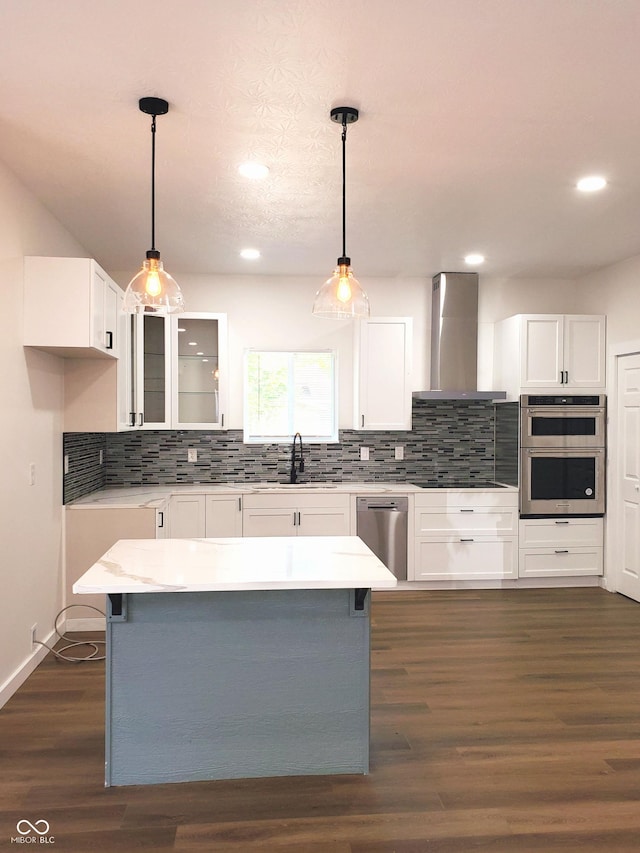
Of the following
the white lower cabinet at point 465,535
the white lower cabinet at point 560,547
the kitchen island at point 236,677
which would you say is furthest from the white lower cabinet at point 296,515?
the kitchen island at point 236,677

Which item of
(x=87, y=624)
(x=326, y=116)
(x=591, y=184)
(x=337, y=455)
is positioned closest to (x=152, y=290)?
(x=326, y=116)

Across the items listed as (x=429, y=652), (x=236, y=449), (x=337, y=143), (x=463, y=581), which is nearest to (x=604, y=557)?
(x=463, y=581)

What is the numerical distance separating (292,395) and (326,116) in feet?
10.7

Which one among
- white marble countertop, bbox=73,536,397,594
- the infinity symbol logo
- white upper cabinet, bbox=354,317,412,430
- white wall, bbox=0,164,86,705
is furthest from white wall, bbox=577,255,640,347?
the infinity symbol logo

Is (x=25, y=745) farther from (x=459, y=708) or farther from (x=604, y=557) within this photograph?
(x=604, y=557)

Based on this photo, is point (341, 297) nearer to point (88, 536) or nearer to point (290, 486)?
point (88, 536)

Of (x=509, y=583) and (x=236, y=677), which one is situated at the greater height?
(x=236, y=677)

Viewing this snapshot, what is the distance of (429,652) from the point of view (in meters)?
3.91

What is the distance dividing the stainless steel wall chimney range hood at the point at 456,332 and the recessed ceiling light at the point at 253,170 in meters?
2.64

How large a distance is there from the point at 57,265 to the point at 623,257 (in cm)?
413

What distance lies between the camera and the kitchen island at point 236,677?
2.49 m

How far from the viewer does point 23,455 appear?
11.2ft

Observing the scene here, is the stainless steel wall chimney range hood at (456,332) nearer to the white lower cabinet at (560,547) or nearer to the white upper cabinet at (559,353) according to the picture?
the white upper cabinet at (559,353)

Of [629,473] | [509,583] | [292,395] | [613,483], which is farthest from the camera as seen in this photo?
[292,395]
